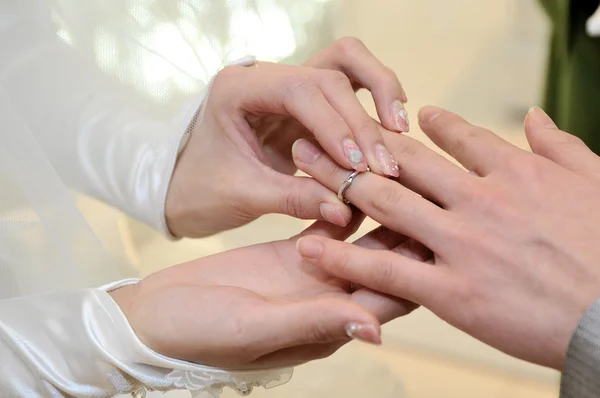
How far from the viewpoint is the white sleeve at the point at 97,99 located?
730 millimetres

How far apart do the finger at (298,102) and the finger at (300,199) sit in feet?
0.15

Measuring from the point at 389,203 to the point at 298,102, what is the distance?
0.15m

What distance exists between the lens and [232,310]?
0.55 m

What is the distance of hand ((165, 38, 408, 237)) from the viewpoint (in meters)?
0.65

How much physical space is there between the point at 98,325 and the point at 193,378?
0.10 meters

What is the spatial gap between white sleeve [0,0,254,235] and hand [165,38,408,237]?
0.05 meters

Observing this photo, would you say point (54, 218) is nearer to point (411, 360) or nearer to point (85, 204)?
point (85, 204)

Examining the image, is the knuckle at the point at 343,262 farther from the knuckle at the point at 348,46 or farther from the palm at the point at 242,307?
the knuckle at the point at 348,46

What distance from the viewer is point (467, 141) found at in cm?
68

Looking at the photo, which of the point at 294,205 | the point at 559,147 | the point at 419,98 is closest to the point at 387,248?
the point at 294,205

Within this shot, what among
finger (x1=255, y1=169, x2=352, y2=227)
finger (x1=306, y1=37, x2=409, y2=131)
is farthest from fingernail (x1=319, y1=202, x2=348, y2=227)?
finger (x1=306, y1=37, x2=409, y2=131)

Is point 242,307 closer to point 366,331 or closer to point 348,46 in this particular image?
point 366,331

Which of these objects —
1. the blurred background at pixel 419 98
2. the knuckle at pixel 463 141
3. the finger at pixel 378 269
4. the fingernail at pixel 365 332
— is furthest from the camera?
the blurred background at pixel 419 98

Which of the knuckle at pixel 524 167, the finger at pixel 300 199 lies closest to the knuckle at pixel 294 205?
the finger at pixel 300 199
